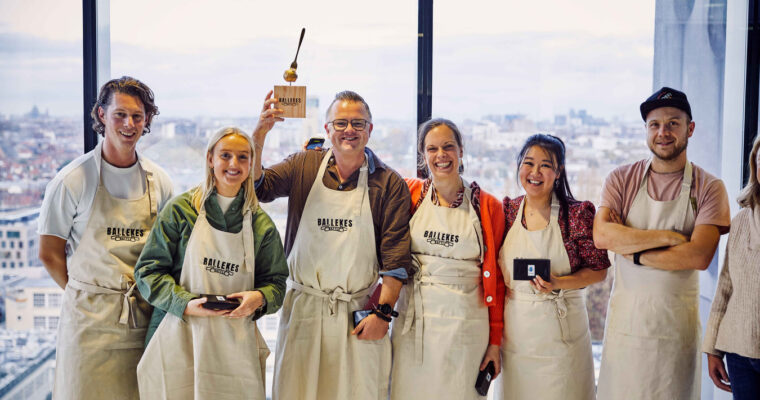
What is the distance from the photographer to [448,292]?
8.57ft

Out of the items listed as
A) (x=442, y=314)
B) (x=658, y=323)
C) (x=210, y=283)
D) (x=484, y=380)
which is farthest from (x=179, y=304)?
(x=658, y=323)

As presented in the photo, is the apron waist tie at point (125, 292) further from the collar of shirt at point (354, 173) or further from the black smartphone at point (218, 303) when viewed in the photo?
the collar of shirt at point (354, 173)

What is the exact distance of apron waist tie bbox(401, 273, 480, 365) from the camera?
261cm

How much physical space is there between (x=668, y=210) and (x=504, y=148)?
102 centimetres

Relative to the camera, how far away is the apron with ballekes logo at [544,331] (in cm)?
260

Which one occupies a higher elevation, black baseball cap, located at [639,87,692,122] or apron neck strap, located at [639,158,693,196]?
black baseball cap, located at [639,87,692,122]

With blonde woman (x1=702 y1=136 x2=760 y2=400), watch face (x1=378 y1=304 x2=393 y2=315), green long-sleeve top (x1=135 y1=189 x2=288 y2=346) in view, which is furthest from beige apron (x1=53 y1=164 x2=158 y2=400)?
blonde woman (x1=702 y1=136 x2=760 y2=400)

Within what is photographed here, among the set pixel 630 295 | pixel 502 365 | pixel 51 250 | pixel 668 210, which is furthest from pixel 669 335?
pixel 51 250

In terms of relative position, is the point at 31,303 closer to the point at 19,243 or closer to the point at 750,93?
the point at 19,243

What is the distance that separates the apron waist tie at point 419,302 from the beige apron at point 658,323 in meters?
0.68

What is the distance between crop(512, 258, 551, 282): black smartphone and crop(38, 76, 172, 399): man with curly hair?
157cm

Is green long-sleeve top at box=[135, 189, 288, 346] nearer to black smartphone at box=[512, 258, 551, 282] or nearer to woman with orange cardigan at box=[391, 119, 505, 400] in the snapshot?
woman with orange cardigan at box=[391, 119, 505, 400]

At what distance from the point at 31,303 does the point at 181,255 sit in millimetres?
1411

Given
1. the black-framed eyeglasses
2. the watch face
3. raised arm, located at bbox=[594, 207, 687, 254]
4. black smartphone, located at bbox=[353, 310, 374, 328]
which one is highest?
the black-framed eyeglasses
